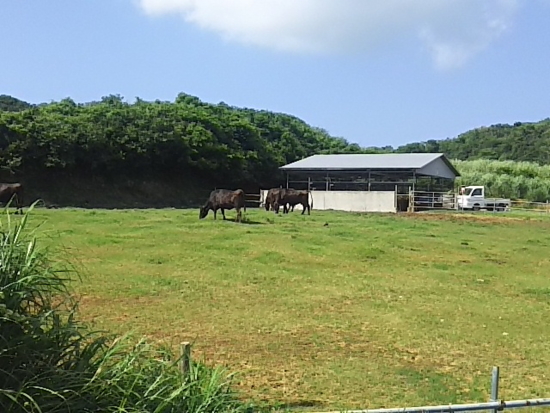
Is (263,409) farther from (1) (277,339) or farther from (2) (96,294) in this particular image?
(2) (96,294)

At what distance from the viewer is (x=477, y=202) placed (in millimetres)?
39875

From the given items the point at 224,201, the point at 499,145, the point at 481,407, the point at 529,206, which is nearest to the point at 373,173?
the point at 529,206

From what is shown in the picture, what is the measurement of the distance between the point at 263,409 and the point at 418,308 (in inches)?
203

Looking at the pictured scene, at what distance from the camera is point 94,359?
12.6ft

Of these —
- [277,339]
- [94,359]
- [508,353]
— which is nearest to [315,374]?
[277,339]

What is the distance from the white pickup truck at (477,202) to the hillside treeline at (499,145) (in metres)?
33.3

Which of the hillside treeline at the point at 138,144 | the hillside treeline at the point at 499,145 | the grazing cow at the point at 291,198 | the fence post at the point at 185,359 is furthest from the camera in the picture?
the hillside treeline at the point at 499,145

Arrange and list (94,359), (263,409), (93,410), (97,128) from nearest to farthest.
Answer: (93,410) → (94,359) → (263,409) → (97,128)

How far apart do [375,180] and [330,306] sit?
3415 centimetres

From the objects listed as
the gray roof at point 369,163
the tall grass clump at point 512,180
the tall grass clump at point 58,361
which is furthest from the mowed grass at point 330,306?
the tall grass clump at point 512,180

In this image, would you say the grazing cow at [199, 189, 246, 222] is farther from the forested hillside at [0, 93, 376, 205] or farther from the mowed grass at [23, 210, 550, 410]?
the forested hillside at [0, 93, 376, 205]

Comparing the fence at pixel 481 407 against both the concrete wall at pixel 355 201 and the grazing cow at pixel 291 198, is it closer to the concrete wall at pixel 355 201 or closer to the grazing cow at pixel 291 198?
the grazing cow at pixel 291 198

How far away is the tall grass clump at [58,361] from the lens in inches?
134

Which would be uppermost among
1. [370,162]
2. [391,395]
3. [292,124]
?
[292,124]
